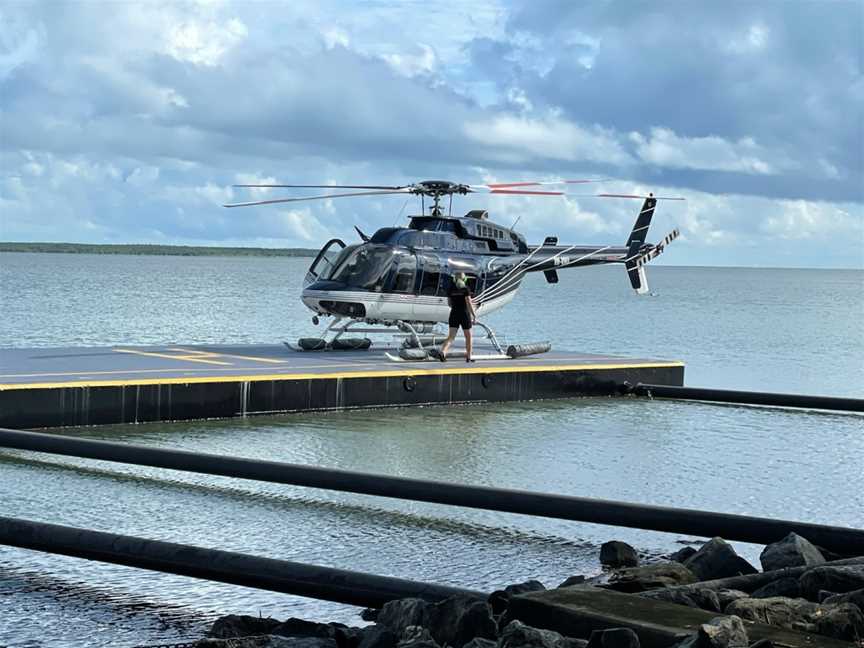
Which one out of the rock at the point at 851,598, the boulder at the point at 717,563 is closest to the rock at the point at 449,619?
the rock at the point at 851,598

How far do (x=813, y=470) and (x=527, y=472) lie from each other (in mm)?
3975

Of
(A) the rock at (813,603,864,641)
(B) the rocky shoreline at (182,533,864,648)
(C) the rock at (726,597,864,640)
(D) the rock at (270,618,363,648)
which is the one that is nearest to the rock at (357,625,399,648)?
(B) the rocky shoreline at (182,533,864,648)

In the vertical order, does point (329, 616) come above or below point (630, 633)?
below

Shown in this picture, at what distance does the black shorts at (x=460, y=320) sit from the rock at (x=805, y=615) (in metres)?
14.6

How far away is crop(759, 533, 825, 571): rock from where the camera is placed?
8.38 m

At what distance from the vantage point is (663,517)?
891 cm

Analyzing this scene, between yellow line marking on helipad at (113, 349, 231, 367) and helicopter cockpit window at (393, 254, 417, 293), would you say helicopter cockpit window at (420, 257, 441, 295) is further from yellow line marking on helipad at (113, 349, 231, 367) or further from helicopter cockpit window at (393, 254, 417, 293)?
yellow line marking on helipad at (113, 349, 231, 367)

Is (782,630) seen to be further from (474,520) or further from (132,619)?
(474,520)

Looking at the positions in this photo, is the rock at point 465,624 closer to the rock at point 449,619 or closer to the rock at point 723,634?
the rock at point 449,619

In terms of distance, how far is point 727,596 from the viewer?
7262 mm

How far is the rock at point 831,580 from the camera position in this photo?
7336mm

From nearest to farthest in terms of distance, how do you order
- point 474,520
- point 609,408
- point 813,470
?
point 474,520
point 813,470
point 609,408

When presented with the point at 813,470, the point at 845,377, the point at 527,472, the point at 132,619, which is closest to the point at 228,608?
the point at 132,619

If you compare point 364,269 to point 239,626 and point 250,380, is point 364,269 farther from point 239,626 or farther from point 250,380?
point 239,626
